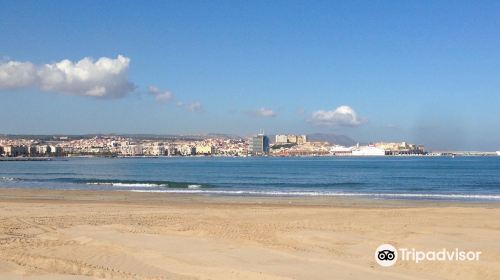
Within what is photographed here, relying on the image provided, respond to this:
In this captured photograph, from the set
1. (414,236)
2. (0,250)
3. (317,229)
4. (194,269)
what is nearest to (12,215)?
(0,250)

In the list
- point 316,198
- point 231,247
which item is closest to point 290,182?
point 316,198

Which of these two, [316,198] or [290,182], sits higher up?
[316,198]

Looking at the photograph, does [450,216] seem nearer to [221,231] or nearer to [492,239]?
[492,239]

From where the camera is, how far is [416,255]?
35.1 feet

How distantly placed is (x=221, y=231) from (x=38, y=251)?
471 cm

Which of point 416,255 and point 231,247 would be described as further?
point 231,247

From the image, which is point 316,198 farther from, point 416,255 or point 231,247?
point 416,255

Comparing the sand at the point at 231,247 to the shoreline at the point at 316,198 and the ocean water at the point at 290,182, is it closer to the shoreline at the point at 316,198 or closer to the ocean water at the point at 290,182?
the shoreline at the point at 316,198

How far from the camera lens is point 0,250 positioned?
10945mm

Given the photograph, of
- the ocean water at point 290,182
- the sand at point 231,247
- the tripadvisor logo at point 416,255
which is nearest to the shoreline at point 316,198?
the ocean water at point 290,182

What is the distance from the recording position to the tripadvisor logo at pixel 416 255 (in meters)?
10.3

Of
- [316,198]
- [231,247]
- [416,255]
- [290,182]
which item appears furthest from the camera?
[290,182]

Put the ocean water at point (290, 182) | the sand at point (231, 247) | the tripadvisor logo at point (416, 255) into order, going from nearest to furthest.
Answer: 1. the sand at point (231, 247)
2. the tripadvisor logo at point (416, 255)
3. the ocean water at point (290, 182)

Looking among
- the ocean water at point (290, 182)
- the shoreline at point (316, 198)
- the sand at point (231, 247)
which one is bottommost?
the ocean water at point (290, 182)
